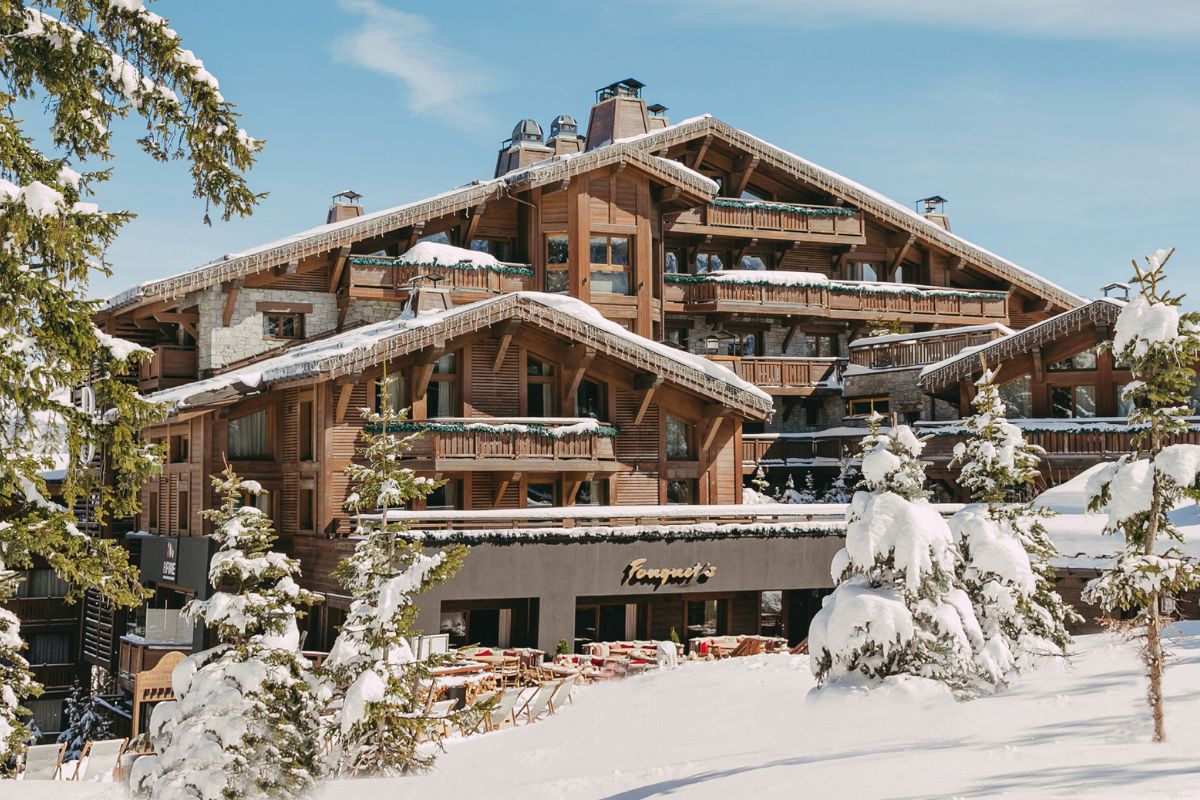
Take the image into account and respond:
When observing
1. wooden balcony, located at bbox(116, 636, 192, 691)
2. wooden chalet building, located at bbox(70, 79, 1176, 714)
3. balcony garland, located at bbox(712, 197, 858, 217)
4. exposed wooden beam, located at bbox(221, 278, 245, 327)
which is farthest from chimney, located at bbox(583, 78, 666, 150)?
wooden balcony, located at bbox(116, 636, 192, 691)

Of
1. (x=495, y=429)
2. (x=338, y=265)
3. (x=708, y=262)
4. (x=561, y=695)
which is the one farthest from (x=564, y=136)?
(x=561, y=695)

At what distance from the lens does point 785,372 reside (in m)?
43.2

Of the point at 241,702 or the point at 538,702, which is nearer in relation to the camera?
the point at 241,702

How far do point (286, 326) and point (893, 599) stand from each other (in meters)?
25.2

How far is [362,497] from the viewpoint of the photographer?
20500 mm

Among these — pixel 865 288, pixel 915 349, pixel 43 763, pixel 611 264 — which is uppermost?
pixel 611 264

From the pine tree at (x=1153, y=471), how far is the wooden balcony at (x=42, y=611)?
113ft

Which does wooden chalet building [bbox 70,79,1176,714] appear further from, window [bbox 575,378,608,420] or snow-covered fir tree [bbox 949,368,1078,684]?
snow-covered fir tree [bbox 949,368,1078,684]

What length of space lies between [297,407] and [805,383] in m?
18.5

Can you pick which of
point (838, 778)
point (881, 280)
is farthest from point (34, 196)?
point (881, 280)

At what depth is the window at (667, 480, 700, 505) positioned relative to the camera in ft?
116

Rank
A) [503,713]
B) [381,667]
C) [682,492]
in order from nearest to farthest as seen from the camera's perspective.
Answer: [381,667] < [503,713] < [682,492]

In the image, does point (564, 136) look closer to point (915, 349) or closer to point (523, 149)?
point (523, 149)

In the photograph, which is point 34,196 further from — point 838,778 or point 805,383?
point 805,383
